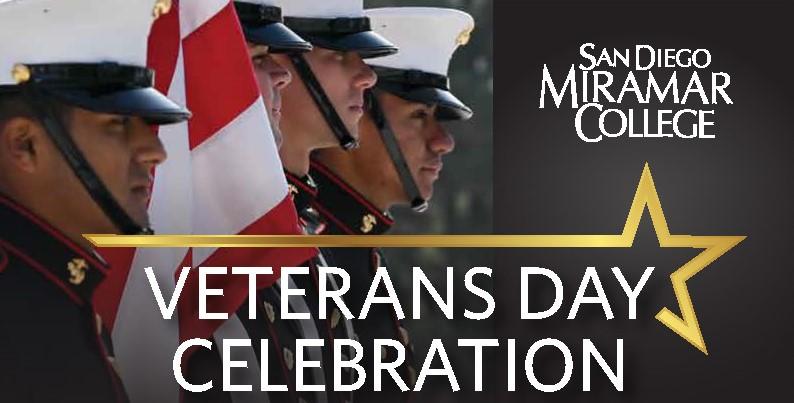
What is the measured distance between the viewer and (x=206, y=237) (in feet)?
17.2

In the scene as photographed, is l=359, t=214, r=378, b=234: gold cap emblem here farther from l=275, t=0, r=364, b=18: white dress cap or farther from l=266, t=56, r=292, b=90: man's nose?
l=266, t=56, r=292, b=90: man's nose

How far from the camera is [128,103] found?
14.8 ft

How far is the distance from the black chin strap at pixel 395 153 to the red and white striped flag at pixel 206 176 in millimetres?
1052

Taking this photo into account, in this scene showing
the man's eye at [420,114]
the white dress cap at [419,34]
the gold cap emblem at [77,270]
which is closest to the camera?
the gold cap emblem at [77,270]

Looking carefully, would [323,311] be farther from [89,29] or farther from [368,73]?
[89,29]

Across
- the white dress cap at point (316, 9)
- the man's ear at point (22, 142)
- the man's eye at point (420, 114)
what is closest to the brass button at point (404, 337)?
the man's eye at point (420, 114)

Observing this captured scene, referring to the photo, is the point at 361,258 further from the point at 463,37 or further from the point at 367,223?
the point at 463,37

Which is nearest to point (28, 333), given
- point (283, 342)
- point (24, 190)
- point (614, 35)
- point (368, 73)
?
point (24, 190)

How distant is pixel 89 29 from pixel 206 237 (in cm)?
79

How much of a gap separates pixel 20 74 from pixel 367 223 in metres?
1.94

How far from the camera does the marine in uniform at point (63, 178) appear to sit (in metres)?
4.41

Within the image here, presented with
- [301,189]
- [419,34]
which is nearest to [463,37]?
[419,34]

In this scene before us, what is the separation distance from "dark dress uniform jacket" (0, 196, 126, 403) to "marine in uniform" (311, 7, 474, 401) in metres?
1.41

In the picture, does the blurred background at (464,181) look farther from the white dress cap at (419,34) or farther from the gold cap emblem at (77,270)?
the gold cap emblem at (77,270)
